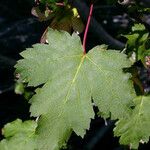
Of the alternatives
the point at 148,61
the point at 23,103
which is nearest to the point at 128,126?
the point at 148,61

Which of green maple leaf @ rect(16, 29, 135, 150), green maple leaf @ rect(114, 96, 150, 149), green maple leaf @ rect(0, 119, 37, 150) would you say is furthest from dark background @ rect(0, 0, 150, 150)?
green maple leaf @ rect(16, 29, 135, 150)

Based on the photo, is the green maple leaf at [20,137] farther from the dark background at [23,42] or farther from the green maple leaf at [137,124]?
the dark background at [23,42]

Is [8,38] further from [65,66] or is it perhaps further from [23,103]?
[65,66]

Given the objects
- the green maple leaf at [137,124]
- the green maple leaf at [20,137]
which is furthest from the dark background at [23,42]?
the green maple leaf at [137,124]

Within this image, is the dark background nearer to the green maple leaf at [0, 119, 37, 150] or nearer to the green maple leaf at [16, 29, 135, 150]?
the green maple leaf at [0, 119, 37, 150]

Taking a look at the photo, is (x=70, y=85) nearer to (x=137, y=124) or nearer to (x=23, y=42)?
(x=137, y=124)

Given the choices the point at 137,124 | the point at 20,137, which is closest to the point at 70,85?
the point at 137,124

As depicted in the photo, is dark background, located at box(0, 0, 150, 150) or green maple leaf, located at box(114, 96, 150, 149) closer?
green maple leaf, located at box(114, 96, 150, 149)
